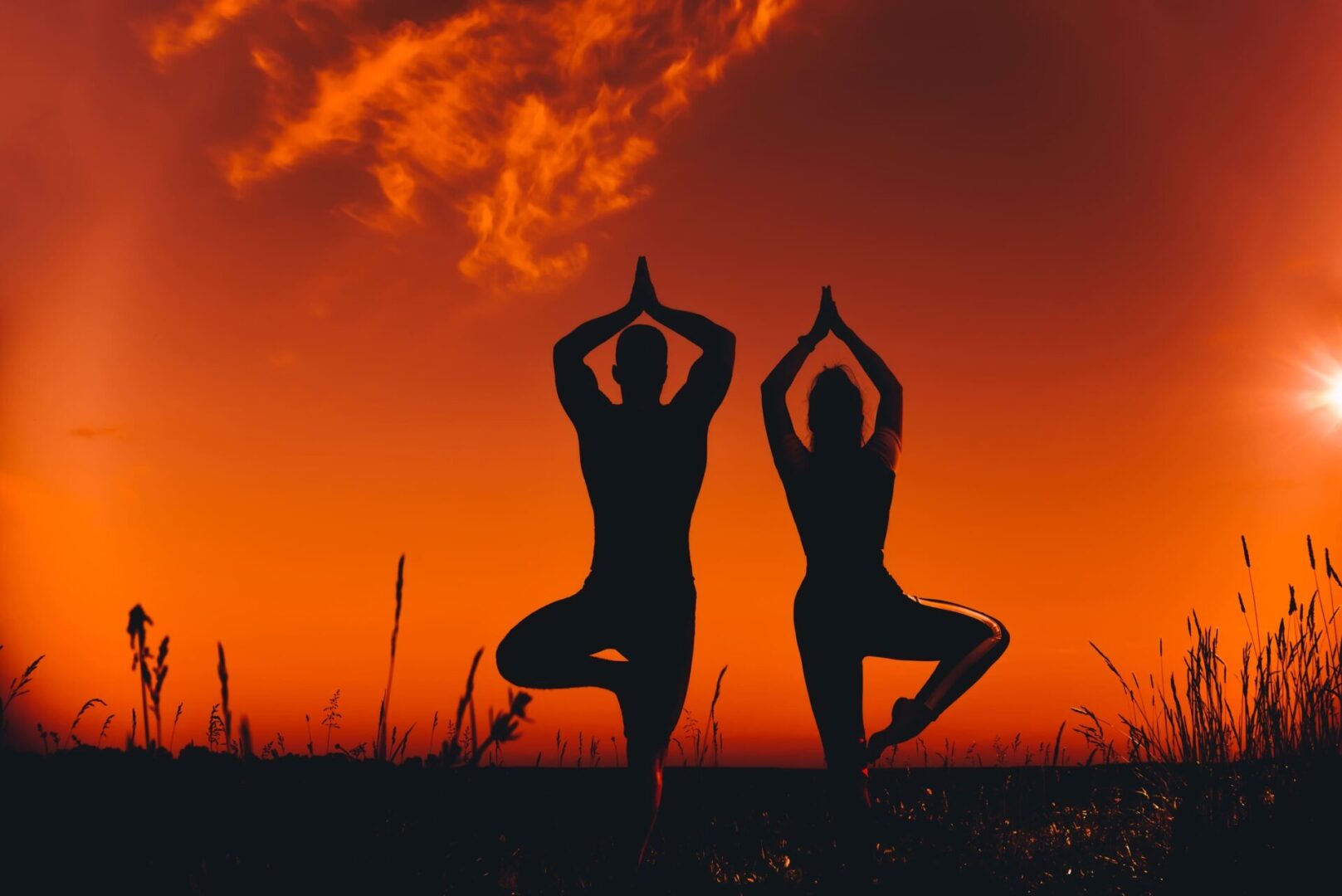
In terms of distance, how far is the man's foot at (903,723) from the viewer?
166 inches

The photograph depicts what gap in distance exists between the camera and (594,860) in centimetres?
458

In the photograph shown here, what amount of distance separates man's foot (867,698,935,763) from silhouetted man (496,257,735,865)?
0.87 meters

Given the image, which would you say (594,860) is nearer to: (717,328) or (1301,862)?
(717,328)

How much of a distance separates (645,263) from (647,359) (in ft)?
2.59

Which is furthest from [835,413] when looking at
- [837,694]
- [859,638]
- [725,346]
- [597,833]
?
[597,833]

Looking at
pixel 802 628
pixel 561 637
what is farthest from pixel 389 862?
pixel 802 628

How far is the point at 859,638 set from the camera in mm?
4652

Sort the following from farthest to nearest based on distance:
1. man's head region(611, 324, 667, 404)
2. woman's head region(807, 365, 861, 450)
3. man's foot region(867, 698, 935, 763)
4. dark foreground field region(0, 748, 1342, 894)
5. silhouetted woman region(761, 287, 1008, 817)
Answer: woman's head region(807, 365, 861, 450)
man's head region(611, 324, 667, 404)
silhouetted woman region(761, 287, 1008, 817)
man's foot region(867, 698, 935, 763)
dark foreground field region(0, 748, 1342, 894)

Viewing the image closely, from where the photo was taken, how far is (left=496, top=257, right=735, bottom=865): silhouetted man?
431 cm

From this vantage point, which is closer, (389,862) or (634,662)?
(389,862)

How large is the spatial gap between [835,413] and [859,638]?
1.12 m

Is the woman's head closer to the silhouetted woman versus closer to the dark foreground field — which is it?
the silhouetted woman

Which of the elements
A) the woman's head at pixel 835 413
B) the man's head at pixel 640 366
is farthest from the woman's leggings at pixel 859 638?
the man's head at pixel 640 366

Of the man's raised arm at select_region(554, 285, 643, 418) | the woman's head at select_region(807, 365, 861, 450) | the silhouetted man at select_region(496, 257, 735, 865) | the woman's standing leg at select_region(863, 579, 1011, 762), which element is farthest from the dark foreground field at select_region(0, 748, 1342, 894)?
the woman's head at select_region(807, 365, 861, 450)
